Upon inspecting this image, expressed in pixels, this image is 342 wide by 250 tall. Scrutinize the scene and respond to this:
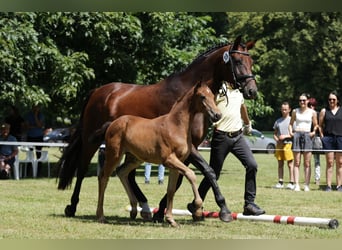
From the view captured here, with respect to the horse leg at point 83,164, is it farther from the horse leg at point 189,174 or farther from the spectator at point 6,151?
the spectator at point 6,151

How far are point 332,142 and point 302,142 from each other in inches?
26.4

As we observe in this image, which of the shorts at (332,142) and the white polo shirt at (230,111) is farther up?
the white polo shirt at (230,111)

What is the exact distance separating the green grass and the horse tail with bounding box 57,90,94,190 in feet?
1.61

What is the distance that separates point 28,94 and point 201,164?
33.4 feet

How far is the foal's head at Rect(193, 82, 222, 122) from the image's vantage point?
8.41 meters

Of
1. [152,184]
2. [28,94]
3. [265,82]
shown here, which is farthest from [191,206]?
[265,82]

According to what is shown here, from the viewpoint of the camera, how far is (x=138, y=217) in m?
10.2

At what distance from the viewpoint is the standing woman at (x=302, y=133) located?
15906 mm

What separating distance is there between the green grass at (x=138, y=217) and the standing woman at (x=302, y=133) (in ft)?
1.96

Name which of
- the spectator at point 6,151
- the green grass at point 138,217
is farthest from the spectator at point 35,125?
the green grass at point 138,217

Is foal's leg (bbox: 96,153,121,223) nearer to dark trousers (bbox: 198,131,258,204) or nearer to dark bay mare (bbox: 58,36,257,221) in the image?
dark bay mare (bbox: 58,36,257,221)

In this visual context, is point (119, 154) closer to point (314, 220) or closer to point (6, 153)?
point (314, 220)

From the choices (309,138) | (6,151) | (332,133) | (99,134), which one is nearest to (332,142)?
(332,133)

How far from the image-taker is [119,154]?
9023 millimetres
